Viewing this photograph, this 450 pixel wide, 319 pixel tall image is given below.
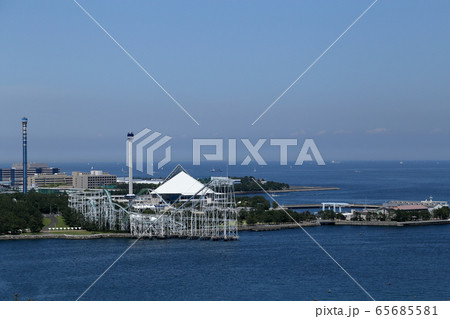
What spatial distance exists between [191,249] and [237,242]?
5.36ft

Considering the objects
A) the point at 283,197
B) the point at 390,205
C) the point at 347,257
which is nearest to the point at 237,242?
the point at 347,257

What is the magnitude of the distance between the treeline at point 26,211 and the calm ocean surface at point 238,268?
1.18 meters

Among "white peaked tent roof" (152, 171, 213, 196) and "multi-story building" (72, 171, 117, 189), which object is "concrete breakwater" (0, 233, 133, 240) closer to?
"white peaked tent roof" (152, 171, 213, 196)

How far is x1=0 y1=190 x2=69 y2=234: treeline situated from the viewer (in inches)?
690

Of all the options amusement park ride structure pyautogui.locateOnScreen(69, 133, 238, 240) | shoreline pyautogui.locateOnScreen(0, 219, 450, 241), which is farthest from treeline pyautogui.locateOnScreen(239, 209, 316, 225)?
amusement park ride structure pyautogui.locateOnScreen(69, 133, 238, 240)

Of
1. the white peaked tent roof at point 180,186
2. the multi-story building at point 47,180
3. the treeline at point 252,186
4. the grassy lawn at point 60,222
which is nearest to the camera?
the grassy lawn at point 60,222

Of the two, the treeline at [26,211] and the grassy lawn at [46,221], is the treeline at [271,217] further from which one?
the grassy lawn at [46,221]

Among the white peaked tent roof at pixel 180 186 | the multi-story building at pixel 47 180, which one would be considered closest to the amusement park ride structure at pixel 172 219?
the white peaked tent roof at pixel 180 186

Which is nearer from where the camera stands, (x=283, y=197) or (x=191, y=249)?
(x=191, y=249)

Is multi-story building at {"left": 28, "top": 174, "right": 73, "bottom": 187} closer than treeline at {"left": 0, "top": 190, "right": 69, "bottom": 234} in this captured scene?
No

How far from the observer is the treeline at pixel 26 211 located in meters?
17.5

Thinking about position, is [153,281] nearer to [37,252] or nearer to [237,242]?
[37,252]

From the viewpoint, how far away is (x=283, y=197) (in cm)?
3428

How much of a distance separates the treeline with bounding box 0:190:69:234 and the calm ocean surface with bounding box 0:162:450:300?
46.6 inches
